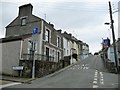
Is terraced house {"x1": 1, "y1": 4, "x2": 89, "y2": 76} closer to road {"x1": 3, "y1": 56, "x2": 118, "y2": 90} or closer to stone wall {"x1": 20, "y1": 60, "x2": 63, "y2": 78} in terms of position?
stone wall {"x1": 20, "y1": 60, "x2": 63, "y2": 78}

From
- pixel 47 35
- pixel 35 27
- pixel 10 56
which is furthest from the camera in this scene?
pixel 47 35

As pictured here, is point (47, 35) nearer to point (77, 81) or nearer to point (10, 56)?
point (10, 56)

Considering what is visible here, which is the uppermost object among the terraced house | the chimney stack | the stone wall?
the chimney stack

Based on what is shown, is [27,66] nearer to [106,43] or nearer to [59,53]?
[59,53]

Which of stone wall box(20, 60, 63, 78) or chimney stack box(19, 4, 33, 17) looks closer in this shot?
stone wall box(20, 60, 63, 78)

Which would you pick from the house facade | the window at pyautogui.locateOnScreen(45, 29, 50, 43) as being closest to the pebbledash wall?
the house facade

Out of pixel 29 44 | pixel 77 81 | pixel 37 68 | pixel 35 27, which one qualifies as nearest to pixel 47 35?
pixel 35 27

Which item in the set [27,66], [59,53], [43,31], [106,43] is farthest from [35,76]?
[106,43]

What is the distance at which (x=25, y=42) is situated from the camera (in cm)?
Result: 2716

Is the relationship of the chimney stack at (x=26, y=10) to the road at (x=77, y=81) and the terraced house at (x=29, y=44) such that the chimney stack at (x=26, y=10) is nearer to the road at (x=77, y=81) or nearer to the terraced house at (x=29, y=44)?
the terraced house at (x=29, y=44)

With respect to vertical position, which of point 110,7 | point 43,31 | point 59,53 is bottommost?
point 59,53

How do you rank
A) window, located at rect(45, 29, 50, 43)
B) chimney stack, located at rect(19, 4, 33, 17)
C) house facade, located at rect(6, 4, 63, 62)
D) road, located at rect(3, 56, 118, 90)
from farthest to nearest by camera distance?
chimney stack, located at rect(19, 4, 33, 17) < window, located at rect(45, 29, 50, 43) < house facade, located at rect(6, 4, 63, 62) < road, located at rect(3, 56, 118, 90)

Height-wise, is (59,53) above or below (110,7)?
below

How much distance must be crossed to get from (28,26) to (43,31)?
342 centimetres
